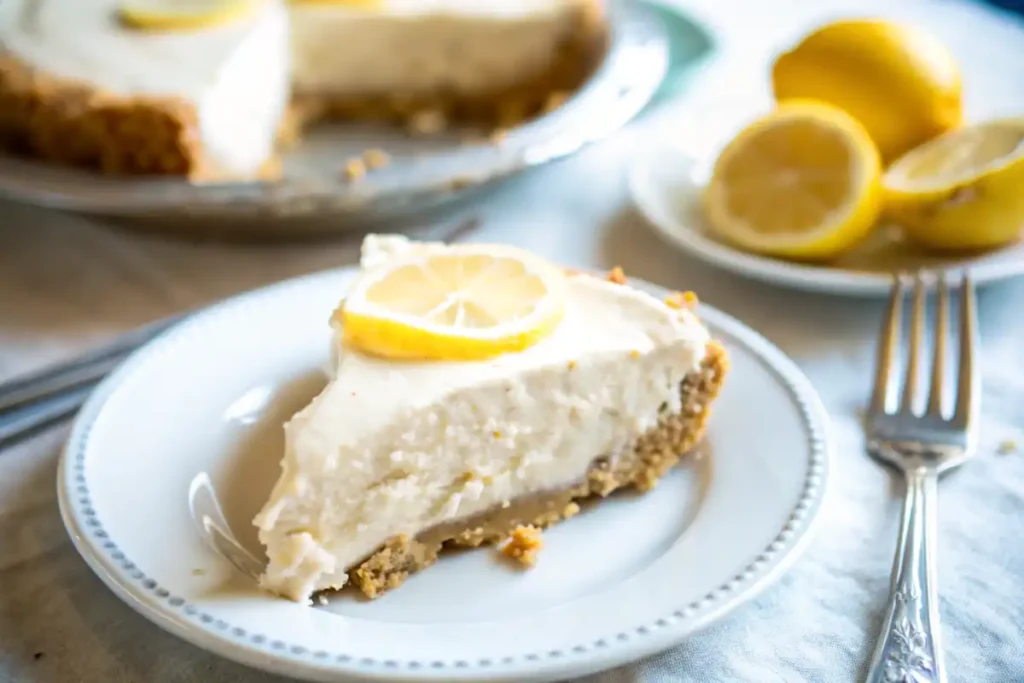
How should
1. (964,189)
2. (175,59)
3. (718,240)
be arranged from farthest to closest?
(175,59) < (718,240) < (964,189)

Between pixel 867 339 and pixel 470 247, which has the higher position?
pixel 470 247

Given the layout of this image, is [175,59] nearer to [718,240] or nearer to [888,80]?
[718,240]

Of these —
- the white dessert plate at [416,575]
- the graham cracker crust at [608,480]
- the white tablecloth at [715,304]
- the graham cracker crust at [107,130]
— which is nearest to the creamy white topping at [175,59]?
the graham cracker crust at [107,130]

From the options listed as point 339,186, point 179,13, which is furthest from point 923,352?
point 179,13

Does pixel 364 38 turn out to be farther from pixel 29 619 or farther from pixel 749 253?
pixel 29 619

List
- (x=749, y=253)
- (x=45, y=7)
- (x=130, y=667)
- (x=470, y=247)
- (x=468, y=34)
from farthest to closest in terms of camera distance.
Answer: (x=468, y=34) < (x=45, y=7) < (x=749, y=253) < (x=470, y=247) < (x=130, y=667)

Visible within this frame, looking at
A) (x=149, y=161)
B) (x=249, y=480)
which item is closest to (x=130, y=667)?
(x=249, y=480)

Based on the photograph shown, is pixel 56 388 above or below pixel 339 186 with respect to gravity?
below
